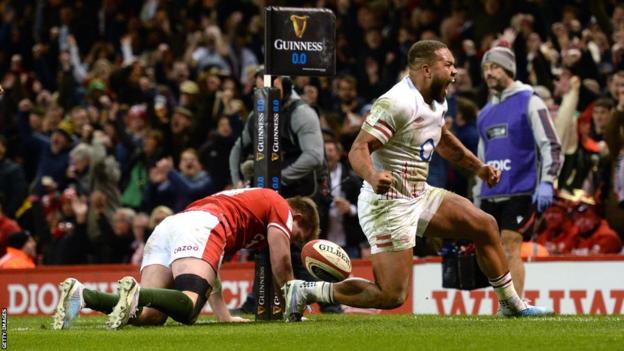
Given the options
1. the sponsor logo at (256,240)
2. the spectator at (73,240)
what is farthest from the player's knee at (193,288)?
the spectator at (73,240)

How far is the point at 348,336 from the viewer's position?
33.5 feet

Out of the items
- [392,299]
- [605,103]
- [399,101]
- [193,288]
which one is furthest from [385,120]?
[605,103]

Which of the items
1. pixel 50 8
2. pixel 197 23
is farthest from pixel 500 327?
pixel 50 8

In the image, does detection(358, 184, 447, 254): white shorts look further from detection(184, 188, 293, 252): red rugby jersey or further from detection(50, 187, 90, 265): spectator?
detection(50, 187, 90, 265): spectator

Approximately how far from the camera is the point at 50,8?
2889 centimetres

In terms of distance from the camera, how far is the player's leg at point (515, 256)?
13211mm

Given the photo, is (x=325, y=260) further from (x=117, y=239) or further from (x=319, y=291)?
(x=117, y=239)

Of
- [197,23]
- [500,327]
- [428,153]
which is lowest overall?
[500,327]

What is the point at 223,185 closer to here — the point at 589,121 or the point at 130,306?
the point at 589,121

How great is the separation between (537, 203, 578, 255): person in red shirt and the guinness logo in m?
5.09

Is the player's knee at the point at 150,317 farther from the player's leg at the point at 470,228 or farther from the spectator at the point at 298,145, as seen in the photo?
the spectator at the point at 298,145

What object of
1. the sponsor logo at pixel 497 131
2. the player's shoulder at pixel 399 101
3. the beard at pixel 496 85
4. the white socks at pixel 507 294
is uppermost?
the beard at pixel 496 85

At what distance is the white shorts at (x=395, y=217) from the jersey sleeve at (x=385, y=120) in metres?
0.55

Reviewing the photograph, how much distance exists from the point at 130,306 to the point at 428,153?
8.59ft
